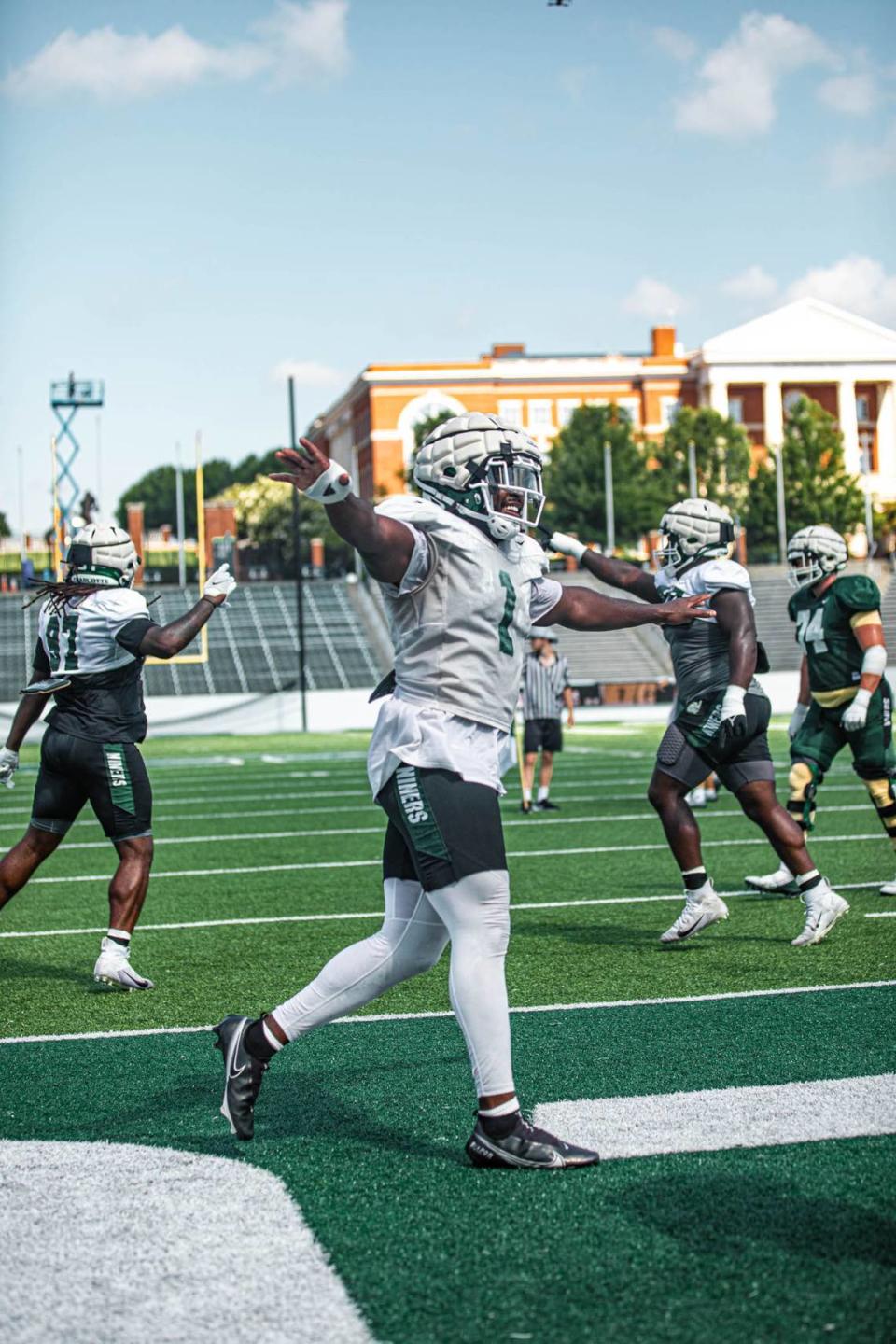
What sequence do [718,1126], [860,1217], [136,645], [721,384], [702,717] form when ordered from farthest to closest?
[721,384]
[702,717]
[136,645]
[718,1126]
[860,1217]

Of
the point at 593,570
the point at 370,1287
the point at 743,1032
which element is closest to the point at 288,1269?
the point at 370,1287

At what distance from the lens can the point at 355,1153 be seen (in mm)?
4168

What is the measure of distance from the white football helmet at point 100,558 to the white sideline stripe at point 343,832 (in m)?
5.99

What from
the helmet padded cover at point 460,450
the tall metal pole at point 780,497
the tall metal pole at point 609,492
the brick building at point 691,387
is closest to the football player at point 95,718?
the helmet padded cover at point 460,450

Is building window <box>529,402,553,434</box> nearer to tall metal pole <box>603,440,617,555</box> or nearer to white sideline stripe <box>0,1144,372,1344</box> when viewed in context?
tall metal pole <box>603,440,617,555</box>

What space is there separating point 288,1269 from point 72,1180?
0.87 m

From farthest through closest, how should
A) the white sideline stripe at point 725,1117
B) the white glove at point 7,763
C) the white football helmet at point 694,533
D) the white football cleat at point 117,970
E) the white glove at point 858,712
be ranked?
the white glove at point 858,712, the white football helmet at point 694,533, the white glove at point 7,763, the white football cleat at point 117,970, the white sideline stripe at point 725,1117

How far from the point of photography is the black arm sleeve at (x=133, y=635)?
6703mm

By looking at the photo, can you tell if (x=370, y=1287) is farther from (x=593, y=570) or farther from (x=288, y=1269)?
(x=593, y=570)

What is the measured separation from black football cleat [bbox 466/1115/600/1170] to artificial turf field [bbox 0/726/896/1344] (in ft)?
0.14

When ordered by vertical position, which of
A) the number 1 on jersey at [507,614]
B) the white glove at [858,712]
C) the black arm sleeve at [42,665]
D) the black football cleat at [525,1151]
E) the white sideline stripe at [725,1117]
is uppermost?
the number 1 on jersey at [507,614]

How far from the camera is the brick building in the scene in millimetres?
81312

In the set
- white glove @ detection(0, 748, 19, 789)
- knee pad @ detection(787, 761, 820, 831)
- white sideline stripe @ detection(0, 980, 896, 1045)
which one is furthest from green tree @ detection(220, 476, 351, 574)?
white sideline stripe @ detection(0, 980, 896, 1045)

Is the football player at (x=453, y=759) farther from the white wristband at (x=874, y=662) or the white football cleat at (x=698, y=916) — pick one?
the white wristband at (x=874, y=662)
